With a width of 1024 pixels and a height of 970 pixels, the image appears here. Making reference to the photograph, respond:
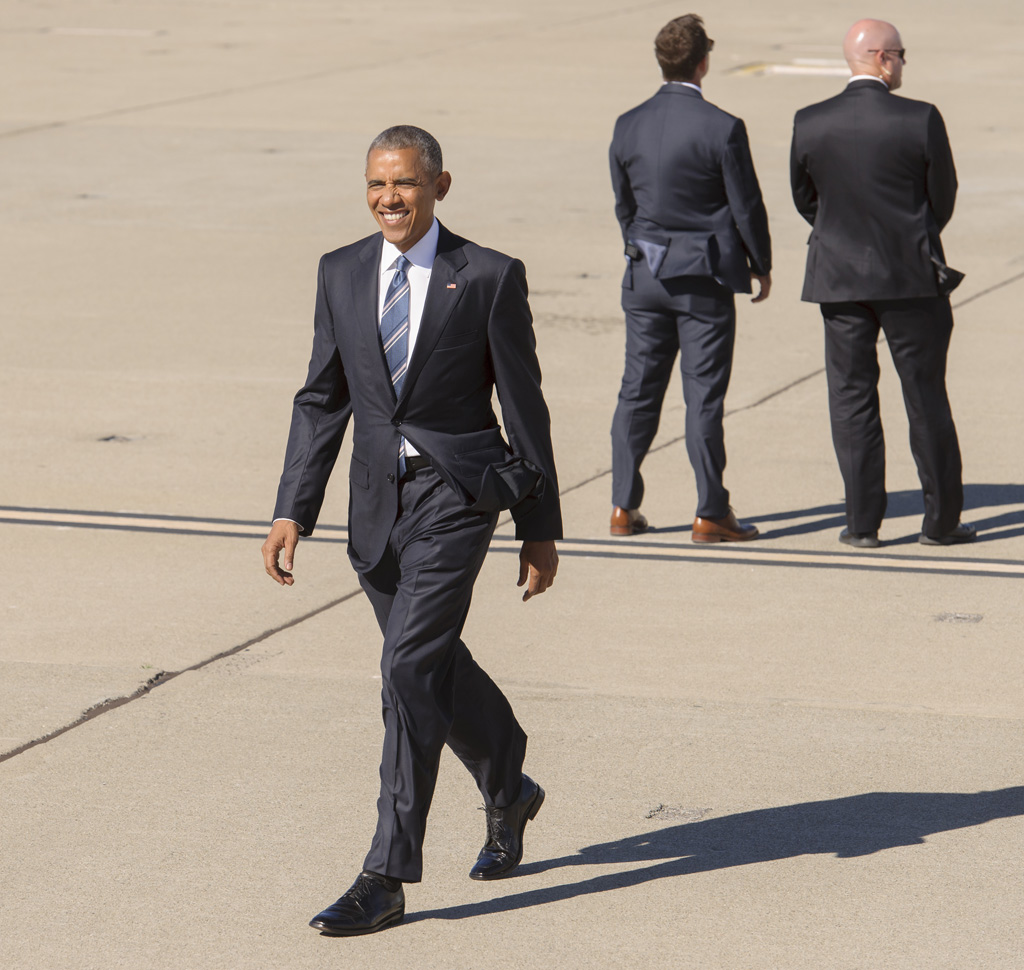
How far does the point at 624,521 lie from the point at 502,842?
3447 millimetres

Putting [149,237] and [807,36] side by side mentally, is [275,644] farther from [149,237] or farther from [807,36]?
[807,36]

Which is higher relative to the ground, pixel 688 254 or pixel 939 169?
pixel 939 169

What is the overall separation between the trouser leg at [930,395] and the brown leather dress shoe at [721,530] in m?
0.77

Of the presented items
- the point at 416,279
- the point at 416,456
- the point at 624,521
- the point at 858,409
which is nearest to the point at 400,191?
the point at 416,279

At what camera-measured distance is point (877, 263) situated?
25.5 ft

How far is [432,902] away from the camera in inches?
187

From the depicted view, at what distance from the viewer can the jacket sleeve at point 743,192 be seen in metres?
7.92

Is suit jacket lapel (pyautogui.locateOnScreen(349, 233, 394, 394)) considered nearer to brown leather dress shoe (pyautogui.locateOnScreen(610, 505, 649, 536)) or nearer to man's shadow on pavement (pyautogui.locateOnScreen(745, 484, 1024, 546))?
brown leather dress shoe (pyautogui.locateOnScreen(610, 505, 649, 536))

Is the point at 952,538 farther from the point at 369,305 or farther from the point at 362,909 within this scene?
the point at 362,909

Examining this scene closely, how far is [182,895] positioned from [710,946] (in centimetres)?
133

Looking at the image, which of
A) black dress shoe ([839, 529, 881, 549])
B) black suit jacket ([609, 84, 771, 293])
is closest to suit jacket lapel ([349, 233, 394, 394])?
black suit jacket ([609, 84, 771, 293])

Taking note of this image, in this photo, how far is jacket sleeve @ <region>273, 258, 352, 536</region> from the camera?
4.73 m

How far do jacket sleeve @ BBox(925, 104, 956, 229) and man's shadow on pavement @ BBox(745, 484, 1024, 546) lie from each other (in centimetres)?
144

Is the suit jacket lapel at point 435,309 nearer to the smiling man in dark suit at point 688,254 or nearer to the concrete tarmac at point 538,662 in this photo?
the concrete tarmac at point 538,662
